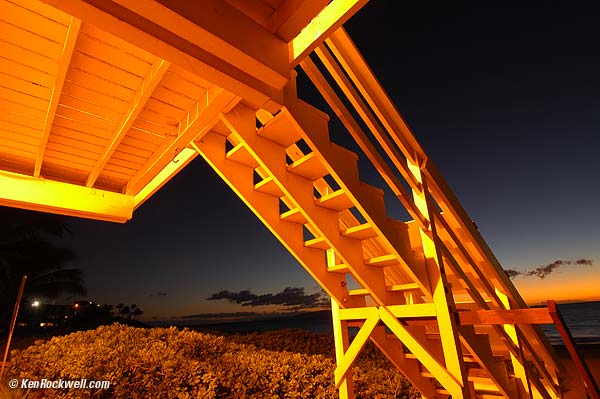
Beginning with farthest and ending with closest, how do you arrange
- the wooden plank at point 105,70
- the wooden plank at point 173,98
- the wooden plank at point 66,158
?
the wooden plank at point 66,158, the wooden plank at point 173,98, the wooden plank at point 105,70

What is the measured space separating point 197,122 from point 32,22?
1002mm

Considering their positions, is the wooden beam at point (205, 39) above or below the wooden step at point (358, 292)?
above

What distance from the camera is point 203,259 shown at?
58.2 ft

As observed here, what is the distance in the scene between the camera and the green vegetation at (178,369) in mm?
3980

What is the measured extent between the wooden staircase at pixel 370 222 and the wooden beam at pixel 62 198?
71.2 inches

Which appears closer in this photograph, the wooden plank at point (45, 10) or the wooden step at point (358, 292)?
the wooden plank at point (45, 10)

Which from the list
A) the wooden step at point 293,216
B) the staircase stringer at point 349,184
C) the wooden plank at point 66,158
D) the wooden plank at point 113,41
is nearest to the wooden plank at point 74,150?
the wooden plank at point 66,158

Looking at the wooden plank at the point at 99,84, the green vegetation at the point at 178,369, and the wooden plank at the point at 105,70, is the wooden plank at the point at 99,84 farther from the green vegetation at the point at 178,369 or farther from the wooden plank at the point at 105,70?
the green vegetation at the point at 178,369

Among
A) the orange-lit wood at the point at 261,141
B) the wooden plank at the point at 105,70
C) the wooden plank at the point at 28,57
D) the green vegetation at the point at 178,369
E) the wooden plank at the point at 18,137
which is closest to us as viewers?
the orange-lit wood at the point at 261,141

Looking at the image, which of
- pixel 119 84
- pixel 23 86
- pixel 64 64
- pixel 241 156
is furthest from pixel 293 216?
pixel 23 86

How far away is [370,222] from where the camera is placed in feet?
7.33

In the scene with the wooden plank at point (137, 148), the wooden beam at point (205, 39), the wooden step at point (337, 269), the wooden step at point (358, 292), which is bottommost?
the wooden step at point (358, 292)

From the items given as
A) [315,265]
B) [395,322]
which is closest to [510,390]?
[395,322]

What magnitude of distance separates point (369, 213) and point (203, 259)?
1707 centimetres
